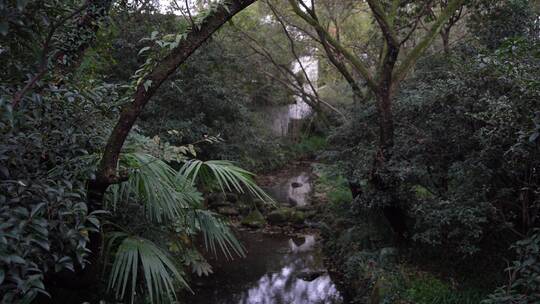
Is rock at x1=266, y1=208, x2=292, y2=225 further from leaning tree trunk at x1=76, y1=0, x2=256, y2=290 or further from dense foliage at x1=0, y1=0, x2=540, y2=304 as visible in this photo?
leaning tree trunk at x1=76, y1=0, x2=256, y2=290

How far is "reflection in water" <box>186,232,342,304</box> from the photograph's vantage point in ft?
23.6

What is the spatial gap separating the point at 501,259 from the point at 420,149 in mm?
1616

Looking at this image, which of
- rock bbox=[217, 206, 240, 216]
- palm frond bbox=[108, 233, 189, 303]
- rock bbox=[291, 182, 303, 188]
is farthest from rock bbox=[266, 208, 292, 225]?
palm frond bbox=[108, 233, 189, 303]

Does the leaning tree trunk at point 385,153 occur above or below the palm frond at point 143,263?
above

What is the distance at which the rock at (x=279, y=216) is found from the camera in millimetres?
11219

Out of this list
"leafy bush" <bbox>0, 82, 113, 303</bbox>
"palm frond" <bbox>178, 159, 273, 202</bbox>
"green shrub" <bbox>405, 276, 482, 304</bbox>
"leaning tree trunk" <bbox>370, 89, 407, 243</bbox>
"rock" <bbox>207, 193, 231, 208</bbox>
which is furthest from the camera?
"rock" <bbox>207, 193, 231, 208</bbox>

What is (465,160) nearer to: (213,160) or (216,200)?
(213,160)

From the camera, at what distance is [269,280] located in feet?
26.3

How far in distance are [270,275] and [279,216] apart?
10.2 ft

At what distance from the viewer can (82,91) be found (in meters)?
3.08

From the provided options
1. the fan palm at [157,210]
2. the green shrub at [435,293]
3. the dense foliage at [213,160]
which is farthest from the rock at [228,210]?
the fan palm at [157,210]

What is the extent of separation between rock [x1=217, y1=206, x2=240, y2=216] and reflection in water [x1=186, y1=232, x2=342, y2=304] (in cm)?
159

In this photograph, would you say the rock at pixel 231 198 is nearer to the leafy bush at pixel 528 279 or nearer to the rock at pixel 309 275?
the rock at pixel 309 275

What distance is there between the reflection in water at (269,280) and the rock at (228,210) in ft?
5.22
